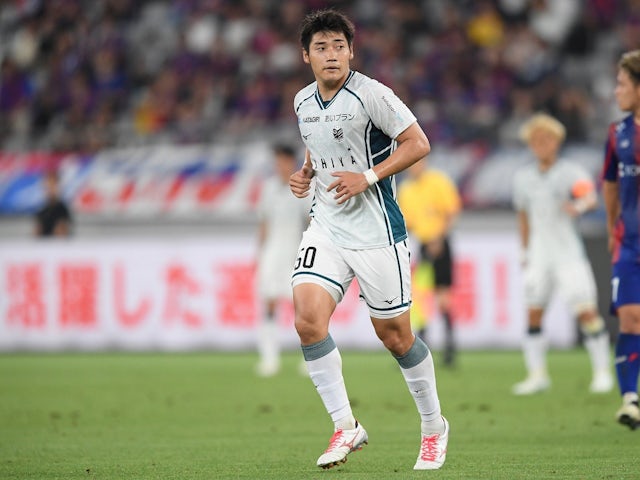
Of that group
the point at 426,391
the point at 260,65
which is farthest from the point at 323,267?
the point at 260,65

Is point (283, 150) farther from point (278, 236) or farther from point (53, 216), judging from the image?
point (53, 216)

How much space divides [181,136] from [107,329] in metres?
3.68

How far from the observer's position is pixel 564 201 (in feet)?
42.2

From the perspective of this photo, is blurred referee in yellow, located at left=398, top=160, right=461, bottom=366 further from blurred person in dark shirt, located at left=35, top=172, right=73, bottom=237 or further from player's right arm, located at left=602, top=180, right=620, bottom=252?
player's right arm, located at left=602, top=180, right=620, bottom=252

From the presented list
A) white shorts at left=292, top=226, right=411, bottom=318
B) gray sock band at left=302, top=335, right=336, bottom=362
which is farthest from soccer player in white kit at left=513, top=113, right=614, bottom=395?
gray sock band at left=302, top=335, right=336, bottom=362

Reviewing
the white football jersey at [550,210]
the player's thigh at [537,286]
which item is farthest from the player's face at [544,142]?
the player's thigh at [537,286]

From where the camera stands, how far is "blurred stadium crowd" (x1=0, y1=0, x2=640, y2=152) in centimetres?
2059

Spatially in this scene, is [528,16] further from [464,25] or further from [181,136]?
[181,136]

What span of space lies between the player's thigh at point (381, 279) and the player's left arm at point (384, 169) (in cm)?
38

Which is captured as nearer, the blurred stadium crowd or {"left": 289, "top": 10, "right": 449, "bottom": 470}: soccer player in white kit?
{"left": 289, "top": 10, "right": 449, "bottom": 470}: soccer player in white kit

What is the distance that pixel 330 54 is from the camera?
273 inches

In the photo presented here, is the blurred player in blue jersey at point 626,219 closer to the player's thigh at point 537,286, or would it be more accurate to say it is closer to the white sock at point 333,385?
the white sock at point 333,385

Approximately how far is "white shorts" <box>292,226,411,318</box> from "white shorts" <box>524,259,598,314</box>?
19.7 ft

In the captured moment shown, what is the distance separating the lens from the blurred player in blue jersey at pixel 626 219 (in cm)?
862
